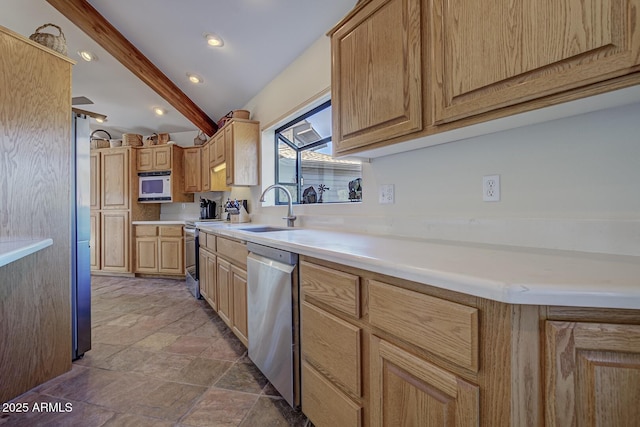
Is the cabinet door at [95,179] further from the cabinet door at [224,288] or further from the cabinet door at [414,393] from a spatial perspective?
the cabinet door at [414,393]

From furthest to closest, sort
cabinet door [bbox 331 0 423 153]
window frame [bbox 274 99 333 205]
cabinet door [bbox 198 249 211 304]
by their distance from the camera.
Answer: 1. cabinet door [bbox 198 249 211 304]
2. window frame [bbox 274 99 333 205]
3. cabinet door [bbox 331 0 423 153]

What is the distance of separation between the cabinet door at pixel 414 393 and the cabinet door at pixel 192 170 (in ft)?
15.1

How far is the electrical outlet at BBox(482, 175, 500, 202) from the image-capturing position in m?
1.23

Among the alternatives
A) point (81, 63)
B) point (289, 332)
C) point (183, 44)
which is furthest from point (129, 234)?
point (289, 332)

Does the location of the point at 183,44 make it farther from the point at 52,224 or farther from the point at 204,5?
the point at 52,224

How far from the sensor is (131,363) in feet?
6.74

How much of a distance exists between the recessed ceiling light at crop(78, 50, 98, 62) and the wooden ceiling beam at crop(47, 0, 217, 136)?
539mm

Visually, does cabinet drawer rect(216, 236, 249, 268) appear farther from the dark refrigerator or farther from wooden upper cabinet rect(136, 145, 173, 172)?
wooden upper cabinet rect(136, 145, 173, 172)

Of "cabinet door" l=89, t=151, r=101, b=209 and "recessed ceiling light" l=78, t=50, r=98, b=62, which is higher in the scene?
"recessed ceiling light" l=78, t=50, r=98, b=62

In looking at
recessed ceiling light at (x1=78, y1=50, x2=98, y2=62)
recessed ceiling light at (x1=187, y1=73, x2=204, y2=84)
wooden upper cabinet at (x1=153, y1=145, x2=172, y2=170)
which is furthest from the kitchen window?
recessed ceiling light at (x1=78, y1=50, x2=98, y2=62)

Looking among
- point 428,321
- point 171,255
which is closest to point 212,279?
point 171,255

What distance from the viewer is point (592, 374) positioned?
1.93 ft

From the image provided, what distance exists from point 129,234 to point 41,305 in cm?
332

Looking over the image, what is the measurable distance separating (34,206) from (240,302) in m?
1.39
